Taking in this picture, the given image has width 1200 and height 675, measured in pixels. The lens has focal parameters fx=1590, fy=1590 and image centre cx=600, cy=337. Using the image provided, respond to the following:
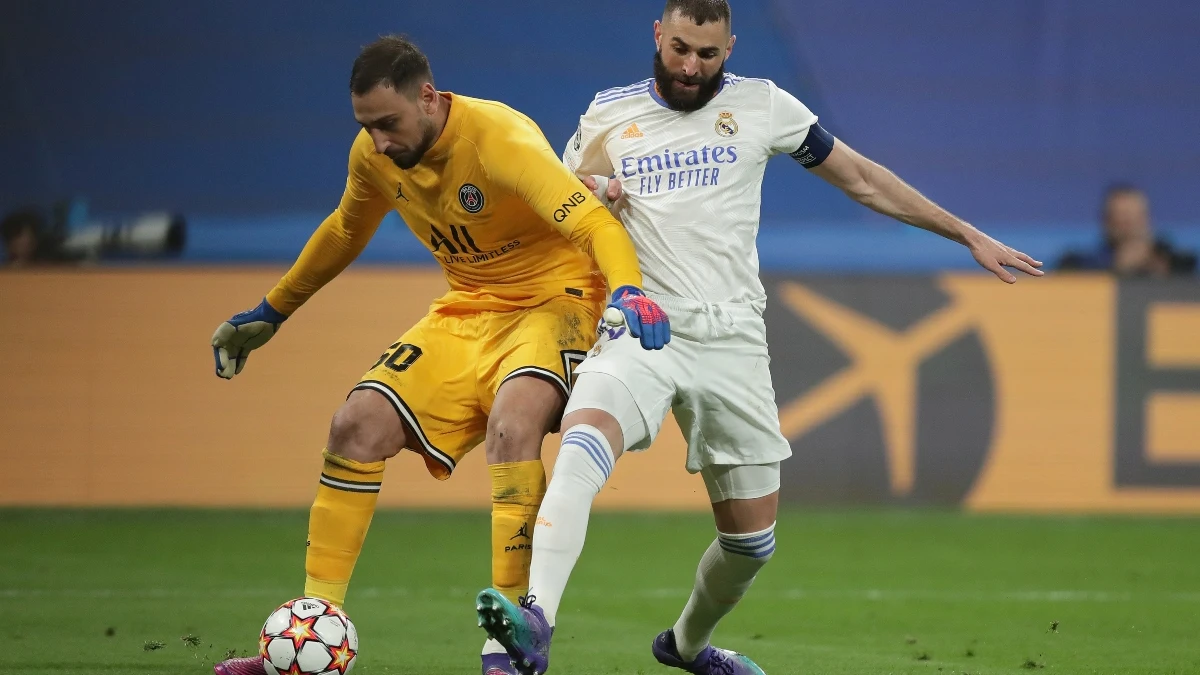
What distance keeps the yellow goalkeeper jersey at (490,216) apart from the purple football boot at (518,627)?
38.5 inches

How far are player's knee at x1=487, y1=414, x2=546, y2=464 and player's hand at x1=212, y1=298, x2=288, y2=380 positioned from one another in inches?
44.5

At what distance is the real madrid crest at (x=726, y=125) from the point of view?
4.82 meters

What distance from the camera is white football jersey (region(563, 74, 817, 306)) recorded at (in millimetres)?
4723

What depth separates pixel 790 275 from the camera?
397 inches

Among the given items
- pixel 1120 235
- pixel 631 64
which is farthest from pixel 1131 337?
pixel 631 64

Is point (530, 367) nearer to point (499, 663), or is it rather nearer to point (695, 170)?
point (695, 170)

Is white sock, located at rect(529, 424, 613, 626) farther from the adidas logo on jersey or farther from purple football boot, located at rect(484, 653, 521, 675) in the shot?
the adidas logo on jersey

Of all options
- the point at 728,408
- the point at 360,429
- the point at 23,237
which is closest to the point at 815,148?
the point at 728,408

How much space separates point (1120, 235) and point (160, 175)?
6.65 m

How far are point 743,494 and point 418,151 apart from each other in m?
1.41

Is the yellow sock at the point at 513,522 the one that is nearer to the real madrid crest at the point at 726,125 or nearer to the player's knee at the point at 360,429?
the player's knee at the point at 360,429

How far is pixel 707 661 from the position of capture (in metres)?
5.12

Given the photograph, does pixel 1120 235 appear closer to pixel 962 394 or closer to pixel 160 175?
pixel 962 394

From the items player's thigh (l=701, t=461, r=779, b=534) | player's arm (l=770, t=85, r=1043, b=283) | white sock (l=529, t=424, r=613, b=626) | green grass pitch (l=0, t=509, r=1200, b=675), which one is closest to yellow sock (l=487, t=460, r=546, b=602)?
white sock (l=529, t=424, r=613, b=626)
